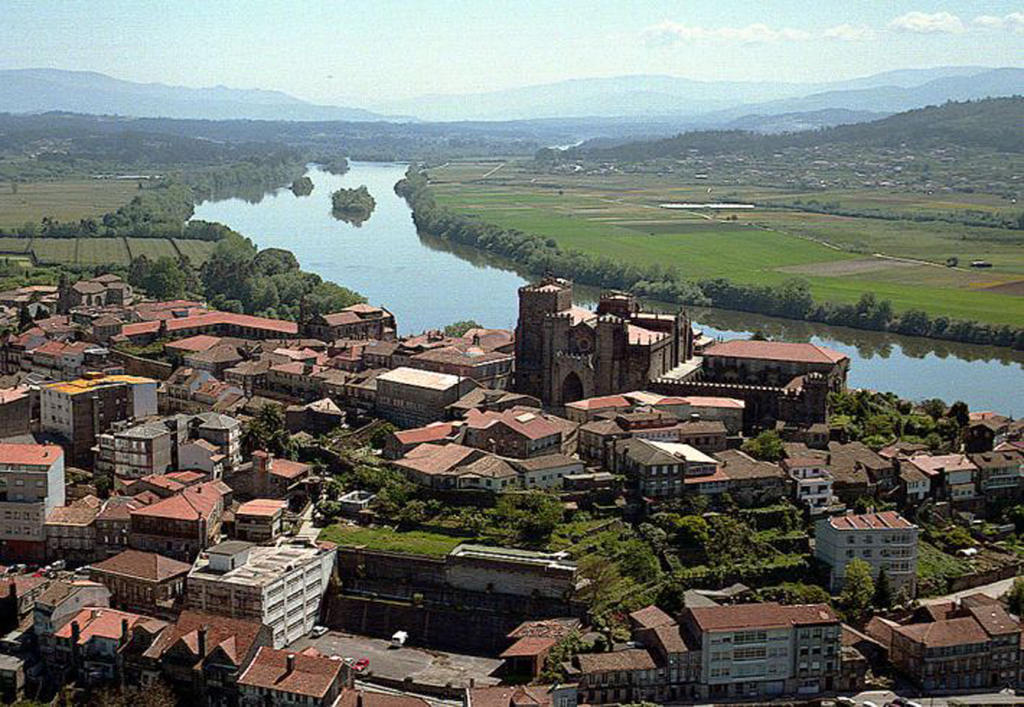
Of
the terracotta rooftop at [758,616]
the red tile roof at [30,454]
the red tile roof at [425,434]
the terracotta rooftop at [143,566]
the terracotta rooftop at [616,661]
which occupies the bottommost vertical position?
the terracotta rooftop at [616,661]

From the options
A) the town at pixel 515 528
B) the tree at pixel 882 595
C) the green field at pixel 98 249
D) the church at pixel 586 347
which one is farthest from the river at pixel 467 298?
the tree at pixel 882 595

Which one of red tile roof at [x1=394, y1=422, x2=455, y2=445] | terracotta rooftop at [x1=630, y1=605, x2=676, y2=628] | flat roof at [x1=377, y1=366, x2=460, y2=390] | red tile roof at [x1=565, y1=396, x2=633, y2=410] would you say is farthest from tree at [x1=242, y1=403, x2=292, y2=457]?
terracotta rooftop at [x1=630, y1=605, x2=676, y2=628]

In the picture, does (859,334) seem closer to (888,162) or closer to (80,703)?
(80,703)

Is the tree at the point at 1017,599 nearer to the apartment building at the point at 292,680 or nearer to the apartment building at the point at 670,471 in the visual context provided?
the apartment building at the point at 670,471

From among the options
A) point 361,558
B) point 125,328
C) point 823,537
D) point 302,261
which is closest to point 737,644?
point 823,537

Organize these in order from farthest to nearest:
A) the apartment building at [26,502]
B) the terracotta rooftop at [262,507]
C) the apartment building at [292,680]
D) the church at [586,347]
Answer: the church at [586,347], the apartment building at [26,502], the terracotta rooftop at [262,507], the apartment building at [292,680]

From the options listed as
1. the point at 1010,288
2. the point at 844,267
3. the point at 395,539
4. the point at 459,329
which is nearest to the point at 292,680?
the point at 395,539
